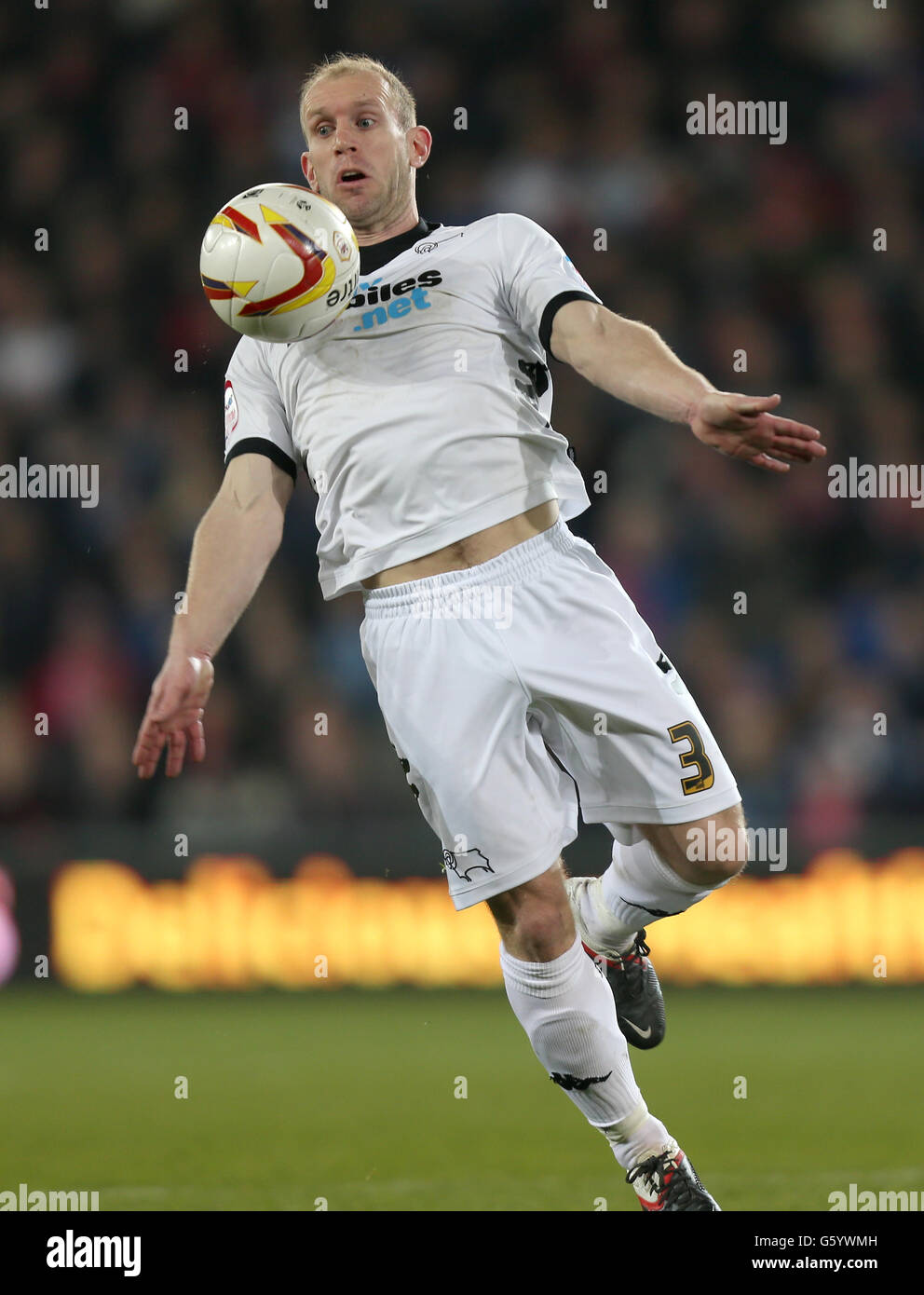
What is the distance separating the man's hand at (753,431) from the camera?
3277 millimetres

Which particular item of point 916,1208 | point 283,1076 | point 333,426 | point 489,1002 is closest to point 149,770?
point 333,426

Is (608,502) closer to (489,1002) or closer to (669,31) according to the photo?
(489,1002)

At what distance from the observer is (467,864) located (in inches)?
152

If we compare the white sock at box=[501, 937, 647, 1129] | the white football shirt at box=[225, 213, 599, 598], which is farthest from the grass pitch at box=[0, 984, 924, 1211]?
the white football shirt at box=[225, 213, 599, 598]

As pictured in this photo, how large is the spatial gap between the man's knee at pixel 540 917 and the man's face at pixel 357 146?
65.6 inches

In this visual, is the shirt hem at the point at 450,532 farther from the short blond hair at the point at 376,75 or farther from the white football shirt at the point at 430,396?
the short blond hair at the point at 376,75

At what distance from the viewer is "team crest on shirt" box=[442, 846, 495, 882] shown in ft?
12.6

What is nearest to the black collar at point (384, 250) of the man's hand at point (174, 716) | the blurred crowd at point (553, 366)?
the man's hand at point (174, 716)

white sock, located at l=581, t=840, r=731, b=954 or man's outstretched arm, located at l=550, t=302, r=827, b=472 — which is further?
white sock, located at l=581, t=840, r=731, b=954

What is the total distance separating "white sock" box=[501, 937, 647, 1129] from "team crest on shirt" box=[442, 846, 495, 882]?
0.76 feet

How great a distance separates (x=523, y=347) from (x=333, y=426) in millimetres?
508

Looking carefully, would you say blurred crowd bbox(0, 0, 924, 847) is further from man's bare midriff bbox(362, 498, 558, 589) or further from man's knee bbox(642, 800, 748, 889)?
man's bare midriff bbox(362, 498, 558, 589)

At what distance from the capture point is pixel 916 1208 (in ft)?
12.9

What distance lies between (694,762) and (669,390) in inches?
34.7
